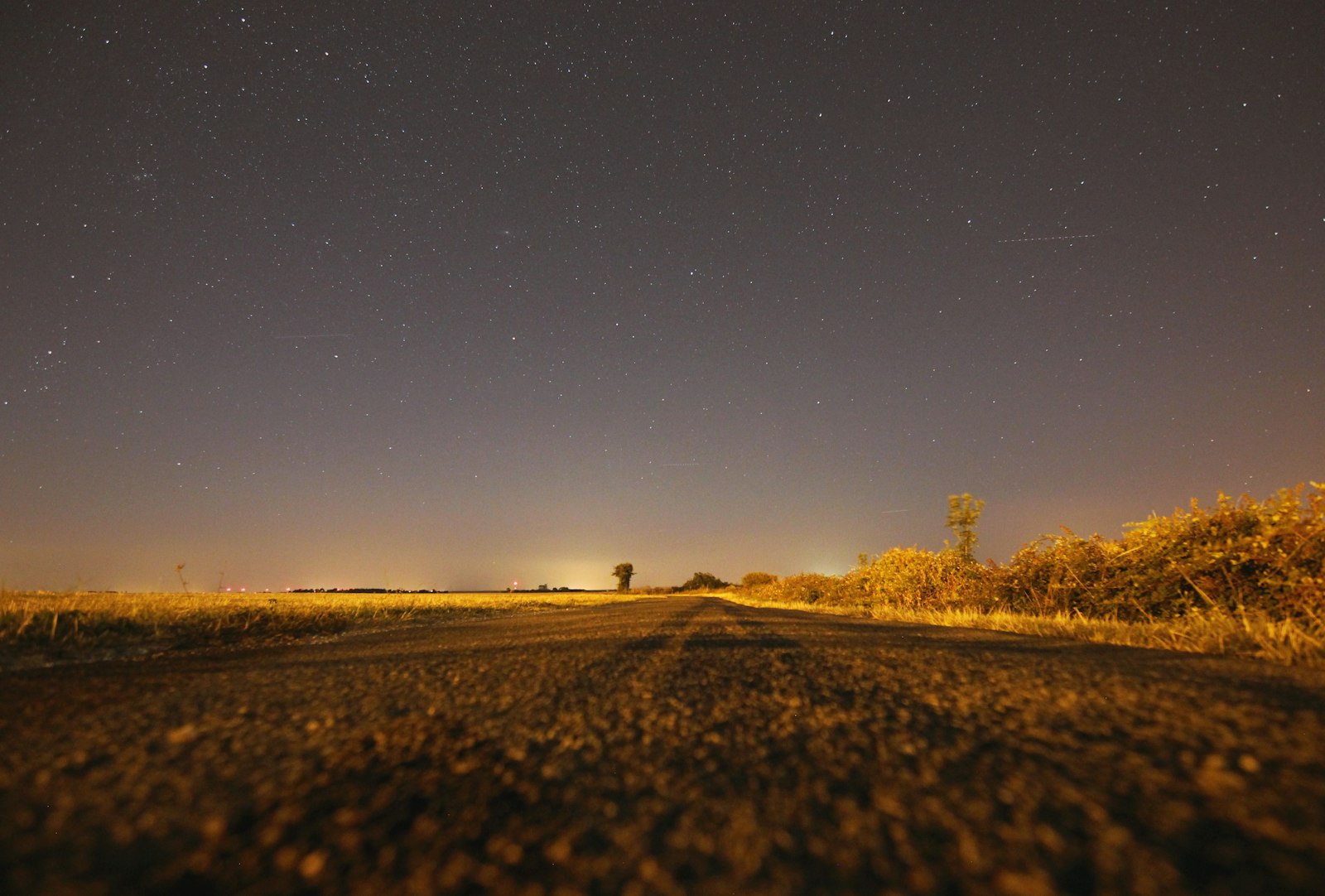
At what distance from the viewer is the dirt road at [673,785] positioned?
2.95ft

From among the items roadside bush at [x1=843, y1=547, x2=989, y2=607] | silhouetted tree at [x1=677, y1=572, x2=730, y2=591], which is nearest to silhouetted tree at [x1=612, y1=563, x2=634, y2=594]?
silhouetted tree at [x1=677, y1=572, x2=730, y2=591]

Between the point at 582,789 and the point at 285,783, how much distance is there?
2.29 ft

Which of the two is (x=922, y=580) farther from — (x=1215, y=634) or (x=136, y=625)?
(x=136, y=625)

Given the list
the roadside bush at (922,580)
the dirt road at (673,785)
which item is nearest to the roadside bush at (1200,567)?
the roadside bush at (922,580)

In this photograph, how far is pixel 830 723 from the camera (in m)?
1.76

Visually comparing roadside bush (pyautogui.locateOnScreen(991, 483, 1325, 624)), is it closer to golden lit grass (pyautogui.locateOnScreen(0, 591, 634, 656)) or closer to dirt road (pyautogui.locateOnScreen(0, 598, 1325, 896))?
dirt road (pyautogui.locateOnScreen(0, 598, 1325, 896))

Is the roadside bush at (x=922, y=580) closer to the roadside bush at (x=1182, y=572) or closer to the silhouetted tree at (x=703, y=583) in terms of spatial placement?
the roadside bush at (x=1182, y=572)

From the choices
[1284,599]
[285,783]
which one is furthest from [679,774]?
[1284,599]

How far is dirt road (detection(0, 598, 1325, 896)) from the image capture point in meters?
0.90

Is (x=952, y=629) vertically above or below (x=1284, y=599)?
below

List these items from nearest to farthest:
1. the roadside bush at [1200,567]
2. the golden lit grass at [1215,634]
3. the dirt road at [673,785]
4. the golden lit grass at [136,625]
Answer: the dirt road at [673,785] < the golden lit grass at [1215,634] < the golden lit grass at [136,625] < the roadside bush at [1200,567]

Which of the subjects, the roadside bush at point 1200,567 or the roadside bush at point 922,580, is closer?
the roadside bush at point 1200,567

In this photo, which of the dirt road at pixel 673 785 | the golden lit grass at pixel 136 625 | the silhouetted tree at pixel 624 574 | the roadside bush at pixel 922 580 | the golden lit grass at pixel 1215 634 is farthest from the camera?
the silhouetted tree at pixel 624 574

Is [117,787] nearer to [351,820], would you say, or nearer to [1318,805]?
[351,820]
